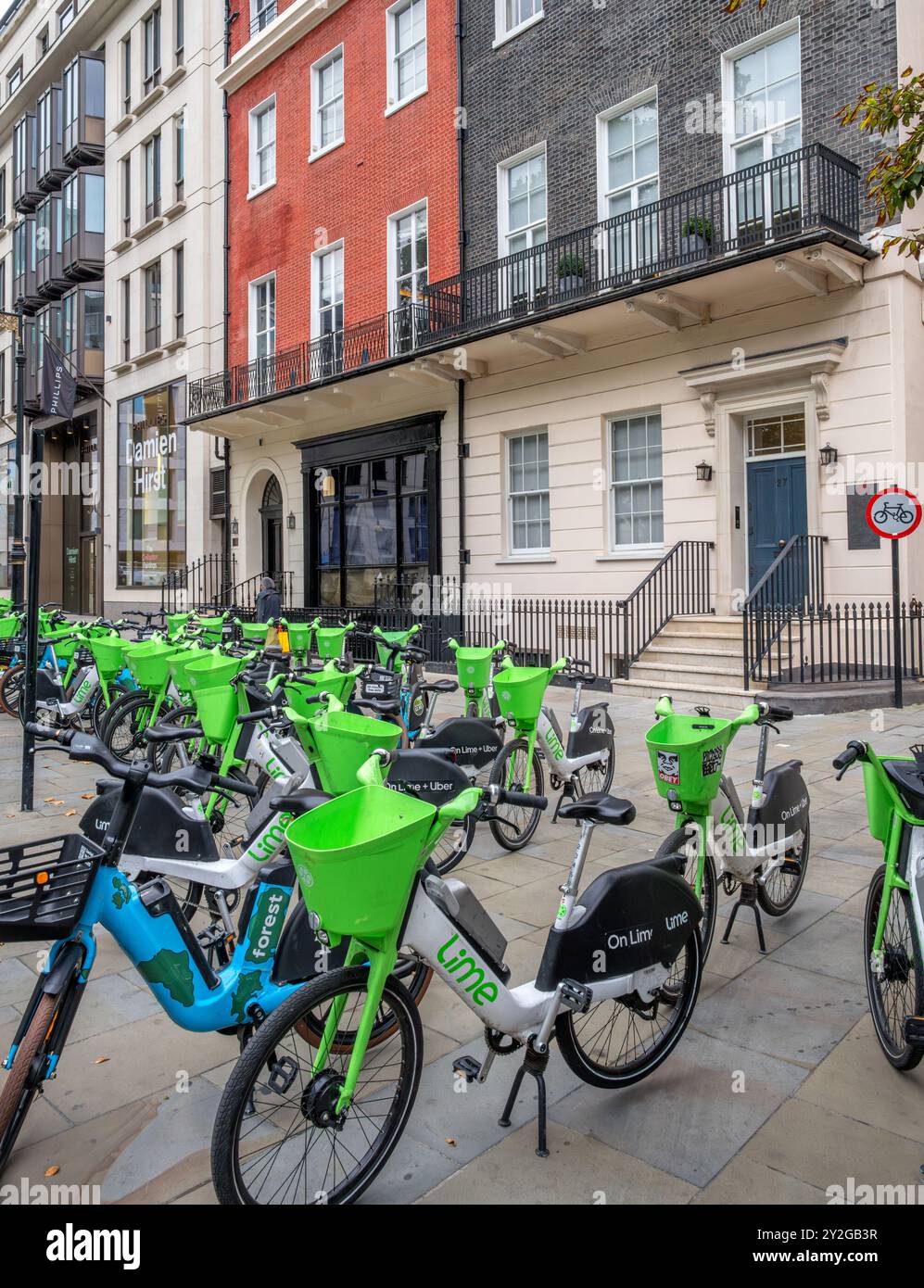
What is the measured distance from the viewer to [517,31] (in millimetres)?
16125

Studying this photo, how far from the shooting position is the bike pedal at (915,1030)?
9.54 ft

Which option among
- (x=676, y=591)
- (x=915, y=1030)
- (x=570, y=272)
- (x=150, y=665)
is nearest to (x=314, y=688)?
(x=150, y=665)

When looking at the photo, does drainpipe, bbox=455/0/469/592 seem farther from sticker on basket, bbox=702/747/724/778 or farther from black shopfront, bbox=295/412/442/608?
sticker on basket, bbox=702/747/724/778

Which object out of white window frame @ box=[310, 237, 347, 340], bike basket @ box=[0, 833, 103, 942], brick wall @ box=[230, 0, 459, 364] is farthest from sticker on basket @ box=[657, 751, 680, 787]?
white window frame @ box=[310, 237, 347, 340]

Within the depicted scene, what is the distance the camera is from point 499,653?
288 inches

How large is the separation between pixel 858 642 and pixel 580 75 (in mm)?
10305

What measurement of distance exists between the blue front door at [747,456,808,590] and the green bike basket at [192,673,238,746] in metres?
9.52

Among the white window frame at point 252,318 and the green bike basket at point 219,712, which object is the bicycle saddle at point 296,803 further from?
the white window frame at point 252,318

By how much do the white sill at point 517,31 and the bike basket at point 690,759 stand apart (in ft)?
52.9

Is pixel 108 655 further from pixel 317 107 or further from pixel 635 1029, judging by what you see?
pixel 317 107

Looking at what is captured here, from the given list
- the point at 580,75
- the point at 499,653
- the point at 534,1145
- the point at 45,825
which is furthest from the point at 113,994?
the point at 580,75

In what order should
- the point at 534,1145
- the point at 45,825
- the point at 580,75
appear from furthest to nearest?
the point at 580,75 → the point at 45,825 → the point at 534,1145
